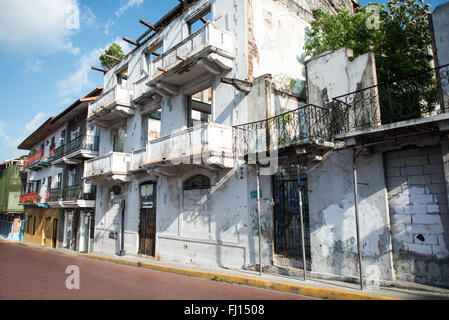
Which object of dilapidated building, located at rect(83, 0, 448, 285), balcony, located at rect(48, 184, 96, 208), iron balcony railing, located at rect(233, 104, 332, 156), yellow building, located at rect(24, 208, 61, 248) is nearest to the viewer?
dilapidated building, located at rect(83, 0, 448, 285)

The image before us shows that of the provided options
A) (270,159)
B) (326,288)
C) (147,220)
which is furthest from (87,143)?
(326,288)

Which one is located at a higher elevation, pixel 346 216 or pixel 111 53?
pixel 111 53

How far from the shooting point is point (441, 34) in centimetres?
709

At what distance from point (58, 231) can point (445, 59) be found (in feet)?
84.6

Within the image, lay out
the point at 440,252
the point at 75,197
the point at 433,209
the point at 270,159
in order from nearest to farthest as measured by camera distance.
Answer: the point at 440,252, the point at 433,209, the point at 270,159, the point at 75,197

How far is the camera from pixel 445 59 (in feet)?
23.0

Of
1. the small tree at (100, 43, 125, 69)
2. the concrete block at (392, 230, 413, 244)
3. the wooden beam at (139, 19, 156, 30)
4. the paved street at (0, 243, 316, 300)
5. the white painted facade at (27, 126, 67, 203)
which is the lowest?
the paved street at (0, 243, 316, 300)

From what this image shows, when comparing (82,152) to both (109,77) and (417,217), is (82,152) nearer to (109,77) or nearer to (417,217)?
(109,77)

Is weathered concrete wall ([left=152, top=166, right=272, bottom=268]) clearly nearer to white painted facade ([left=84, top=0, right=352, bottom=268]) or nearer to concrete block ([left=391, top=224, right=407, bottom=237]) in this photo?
white painted facade ([left=84, top=0, right=352, bottom=268])

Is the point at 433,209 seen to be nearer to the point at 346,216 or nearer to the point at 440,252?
the point at 440,252

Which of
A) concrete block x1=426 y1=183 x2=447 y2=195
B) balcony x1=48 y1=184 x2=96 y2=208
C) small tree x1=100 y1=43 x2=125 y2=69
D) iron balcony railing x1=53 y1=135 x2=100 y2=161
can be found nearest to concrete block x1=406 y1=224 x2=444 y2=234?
concrete block x1=426 y1=183 x2=447 y2=195

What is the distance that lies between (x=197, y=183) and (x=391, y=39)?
9.22 m

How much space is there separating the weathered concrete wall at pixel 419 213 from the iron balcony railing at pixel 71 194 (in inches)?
682

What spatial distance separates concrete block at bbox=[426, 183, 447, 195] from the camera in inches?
267
